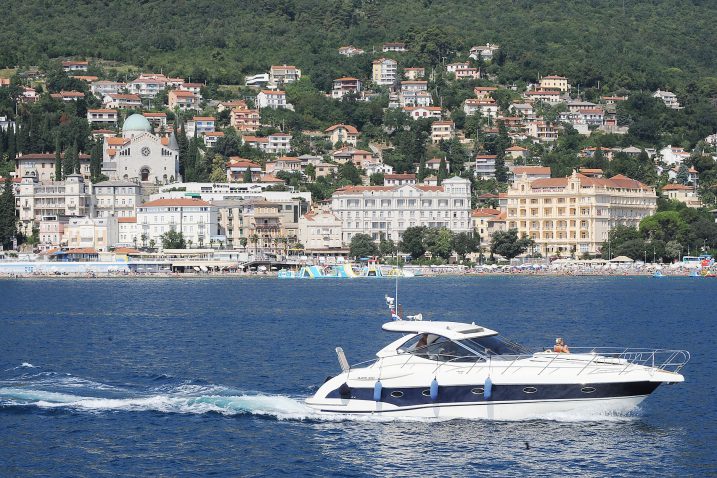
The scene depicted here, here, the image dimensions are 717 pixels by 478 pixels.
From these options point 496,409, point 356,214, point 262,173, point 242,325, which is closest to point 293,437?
point 496,409

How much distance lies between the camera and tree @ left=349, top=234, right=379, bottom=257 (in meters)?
140

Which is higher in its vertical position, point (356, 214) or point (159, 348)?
point (356, 214)

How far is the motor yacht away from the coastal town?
101 meters

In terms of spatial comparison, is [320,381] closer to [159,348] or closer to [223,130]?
[159,348]

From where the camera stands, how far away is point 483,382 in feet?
101

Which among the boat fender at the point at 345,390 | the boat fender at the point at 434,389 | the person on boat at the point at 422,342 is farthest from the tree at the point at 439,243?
the boat fender at the point at 434,389

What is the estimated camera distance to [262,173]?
534 feet

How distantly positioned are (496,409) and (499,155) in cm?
13442

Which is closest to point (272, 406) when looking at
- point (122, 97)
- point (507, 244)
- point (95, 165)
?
point (507, 244)

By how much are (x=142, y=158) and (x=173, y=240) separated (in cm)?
2057

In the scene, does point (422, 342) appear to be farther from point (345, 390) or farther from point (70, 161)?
point (70, 161)

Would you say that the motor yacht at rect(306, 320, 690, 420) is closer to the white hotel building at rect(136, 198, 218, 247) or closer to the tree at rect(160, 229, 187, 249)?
the tree at rect(160, 229, 187, 249)

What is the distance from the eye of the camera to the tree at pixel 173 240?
458 feet

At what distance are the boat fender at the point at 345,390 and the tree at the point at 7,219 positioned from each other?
11171 centimetres
